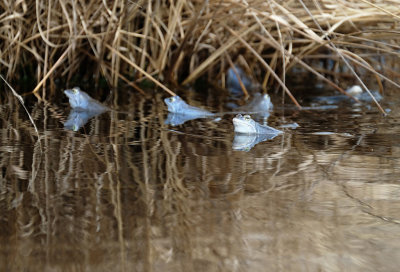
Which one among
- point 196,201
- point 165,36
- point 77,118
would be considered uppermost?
point 165,36

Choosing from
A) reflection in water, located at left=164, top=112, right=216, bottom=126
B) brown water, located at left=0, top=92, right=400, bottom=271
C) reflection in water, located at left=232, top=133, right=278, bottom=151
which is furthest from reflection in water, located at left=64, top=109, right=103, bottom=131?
reflection in water, located at left=232, top=133, right=278, bottom=151

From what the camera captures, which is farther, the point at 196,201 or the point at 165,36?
the point at 165,36

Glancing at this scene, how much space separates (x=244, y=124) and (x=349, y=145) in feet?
1.35

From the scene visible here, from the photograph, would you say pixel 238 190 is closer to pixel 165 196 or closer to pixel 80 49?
pixel 165 196

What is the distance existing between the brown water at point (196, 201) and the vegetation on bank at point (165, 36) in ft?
3.38

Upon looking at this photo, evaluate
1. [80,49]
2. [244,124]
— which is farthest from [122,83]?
[244,124]

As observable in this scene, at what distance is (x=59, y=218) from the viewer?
4.50 feet

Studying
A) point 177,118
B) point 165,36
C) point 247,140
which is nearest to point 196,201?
point 247,140

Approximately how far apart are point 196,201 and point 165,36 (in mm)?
2474

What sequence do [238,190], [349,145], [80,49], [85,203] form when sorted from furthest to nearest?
1. [80,49]
2. [349,145]
3. [238,190]
4. [85,203]

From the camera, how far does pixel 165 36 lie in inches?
152

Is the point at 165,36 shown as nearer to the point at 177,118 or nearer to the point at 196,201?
the point at 177,118

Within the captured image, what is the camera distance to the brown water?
1188 mm

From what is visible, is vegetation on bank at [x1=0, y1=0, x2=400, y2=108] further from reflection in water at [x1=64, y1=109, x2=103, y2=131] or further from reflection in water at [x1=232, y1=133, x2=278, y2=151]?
reflection in water at [x1=232, y1=133, x2=278, y2=151]
